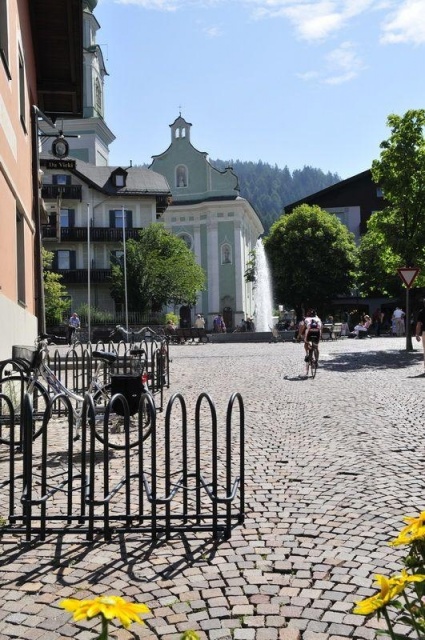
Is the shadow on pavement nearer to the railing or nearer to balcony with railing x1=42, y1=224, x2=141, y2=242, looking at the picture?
the railing

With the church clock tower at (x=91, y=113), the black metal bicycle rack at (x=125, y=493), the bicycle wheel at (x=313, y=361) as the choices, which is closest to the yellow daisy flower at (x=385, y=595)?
the black metal bicycle rack at (x=125, y=493)

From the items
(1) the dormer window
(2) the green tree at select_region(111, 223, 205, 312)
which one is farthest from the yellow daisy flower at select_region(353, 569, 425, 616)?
(1) the dormer window

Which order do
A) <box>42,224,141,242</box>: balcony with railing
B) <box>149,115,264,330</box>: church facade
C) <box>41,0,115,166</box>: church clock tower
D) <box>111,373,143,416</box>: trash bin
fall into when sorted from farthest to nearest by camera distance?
<box>149,115,264,330</box>: church facade → <box>41,0,115,166</box>: church clock tower → <box>42,224,141,242</box>: balcony with railing → <box>111,373,143,416</box>: trash bin

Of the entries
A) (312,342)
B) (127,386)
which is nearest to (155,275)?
(312,342)

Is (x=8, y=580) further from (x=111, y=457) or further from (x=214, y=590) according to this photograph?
(x=111, y=457)

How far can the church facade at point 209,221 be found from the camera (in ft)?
232

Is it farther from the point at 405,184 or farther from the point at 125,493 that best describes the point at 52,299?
the point at 125,493

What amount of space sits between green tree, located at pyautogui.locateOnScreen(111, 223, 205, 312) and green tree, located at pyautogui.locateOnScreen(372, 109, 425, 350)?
98.2 ft

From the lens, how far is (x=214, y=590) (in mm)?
3598

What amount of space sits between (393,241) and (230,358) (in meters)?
6.90

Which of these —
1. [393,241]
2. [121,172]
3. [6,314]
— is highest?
[121,172]

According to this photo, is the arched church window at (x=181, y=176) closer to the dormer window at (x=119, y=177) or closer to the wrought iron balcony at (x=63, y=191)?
the dormer window at (x=119, y=177)

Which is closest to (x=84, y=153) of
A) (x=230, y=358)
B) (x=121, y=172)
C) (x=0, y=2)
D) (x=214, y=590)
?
(x=121, y=172)

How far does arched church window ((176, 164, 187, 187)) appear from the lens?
72.3 m
